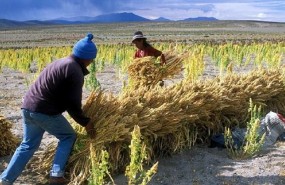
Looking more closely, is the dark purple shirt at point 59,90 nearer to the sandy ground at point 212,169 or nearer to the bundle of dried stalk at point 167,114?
the bundle of dried stalk at point 167,114

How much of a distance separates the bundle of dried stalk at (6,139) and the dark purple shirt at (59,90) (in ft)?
2.88

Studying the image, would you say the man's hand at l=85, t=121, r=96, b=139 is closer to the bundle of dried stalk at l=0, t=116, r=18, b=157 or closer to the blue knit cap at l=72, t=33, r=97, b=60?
the blue knit cap at l=72, t=33, r=97, b=60

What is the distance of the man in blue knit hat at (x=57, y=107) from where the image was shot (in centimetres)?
356

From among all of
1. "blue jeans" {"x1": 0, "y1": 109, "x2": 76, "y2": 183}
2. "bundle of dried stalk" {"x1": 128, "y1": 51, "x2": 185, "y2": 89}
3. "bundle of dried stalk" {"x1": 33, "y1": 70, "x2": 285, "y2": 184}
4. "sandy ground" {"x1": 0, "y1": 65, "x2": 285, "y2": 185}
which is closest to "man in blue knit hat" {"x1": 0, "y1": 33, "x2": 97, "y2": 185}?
"blue jeans" {"x1": 0, "y1": 109, "x2": 76, "y2": 183}

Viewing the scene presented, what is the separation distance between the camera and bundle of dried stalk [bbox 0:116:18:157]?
4484 mm

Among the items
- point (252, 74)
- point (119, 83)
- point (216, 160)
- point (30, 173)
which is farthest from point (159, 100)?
point (119, 83)

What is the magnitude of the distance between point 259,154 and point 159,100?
122 centimetres

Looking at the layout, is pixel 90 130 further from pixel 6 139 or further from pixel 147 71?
pixel 147 71

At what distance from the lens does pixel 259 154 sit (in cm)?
478

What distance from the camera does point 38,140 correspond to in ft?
12.5

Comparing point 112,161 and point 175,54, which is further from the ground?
point 175,54

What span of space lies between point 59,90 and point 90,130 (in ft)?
1.64

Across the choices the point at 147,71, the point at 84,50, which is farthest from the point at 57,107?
the point at 147,71

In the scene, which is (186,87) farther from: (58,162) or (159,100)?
(58,162)
